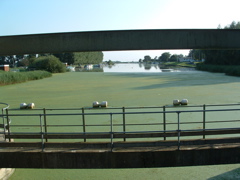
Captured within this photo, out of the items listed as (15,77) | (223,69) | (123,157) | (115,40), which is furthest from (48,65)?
(123,157)

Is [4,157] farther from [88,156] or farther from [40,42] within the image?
[40,42]

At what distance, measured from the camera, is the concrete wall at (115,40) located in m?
5.61

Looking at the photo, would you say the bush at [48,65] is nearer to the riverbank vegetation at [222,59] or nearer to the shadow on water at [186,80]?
the shadow on water at [186,80]

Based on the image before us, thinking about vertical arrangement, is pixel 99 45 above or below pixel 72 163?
above

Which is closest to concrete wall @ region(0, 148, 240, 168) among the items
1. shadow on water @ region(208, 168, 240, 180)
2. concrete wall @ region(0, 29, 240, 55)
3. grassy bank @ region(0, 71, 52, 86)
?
shadow on water @ region(208, 168, 240, 180)

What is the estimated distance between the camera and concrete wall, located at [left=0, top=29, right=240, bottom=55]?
561 centimetres

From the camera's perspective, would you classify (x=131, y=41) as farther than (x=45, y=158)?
Yes

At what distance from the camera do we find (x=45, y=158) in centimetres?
481

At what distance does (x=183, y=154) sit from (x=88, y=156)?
1.79 m

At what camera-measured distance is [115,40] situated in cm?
562

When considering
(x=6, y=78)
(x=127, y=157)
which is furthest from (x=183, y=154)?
(x=6, y=78)

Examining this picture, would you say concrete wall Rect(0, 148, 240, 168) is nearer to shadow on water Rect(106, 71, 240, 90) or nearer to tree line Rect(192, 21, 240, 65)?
shadow on water Rect(106, 71, 240, 90)

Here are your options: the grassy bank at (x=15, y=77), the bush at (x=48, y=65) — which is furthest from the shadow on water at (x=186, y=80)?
the bush at (x=48, y=65)

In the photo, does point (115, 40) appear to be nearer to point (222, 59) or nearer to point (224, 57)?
point (224, 57)
